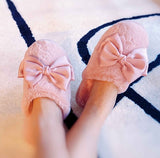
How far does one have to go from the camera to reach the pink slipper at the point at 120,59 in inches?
25.7

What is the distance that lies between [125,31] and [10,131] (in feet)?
1.48

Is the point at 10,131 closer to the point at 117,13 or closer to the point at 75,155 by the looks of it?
the point at 75,155

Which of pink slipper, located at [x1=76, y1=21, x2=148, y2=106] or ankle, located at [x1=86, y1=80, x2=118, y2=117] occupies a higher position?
pink slipper, located at [x1=76, y1=21, x2=148, y2=106]

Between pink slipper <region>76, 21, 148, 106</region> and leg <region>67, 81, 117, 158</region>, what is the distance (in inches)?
1.1

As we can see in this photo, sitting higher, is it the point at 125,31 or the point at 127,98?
the point at 125,31

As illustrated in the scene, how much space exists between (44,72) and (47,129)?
0.16m

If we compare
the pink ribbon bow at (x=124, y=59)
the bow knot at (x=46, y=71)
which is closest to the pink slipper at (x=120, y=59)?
the pink ribbon bow at (x=124, y=59)

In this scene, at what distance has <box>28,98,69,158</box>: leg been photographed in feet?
1.65

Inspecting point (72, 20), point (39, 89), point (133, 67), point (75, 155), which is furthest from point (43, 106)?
point (72, 20)

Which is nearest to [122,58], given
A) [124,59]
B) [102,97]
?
[124,59]

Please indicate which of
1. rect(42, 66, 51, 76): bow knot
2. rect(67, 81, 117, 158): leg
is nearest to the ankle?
rect(67, 81, 117, 158): leg

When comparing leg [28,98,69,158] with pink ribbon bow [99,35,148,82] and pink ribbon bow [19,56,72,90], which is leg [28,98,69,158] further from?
pink ribbon bow [99,35,148,82]

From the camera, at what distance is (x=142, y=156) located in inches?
24.6

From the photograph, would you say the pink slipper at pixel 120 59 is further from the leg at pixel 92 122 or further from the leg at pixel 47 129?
the leg at pixel 47 129
